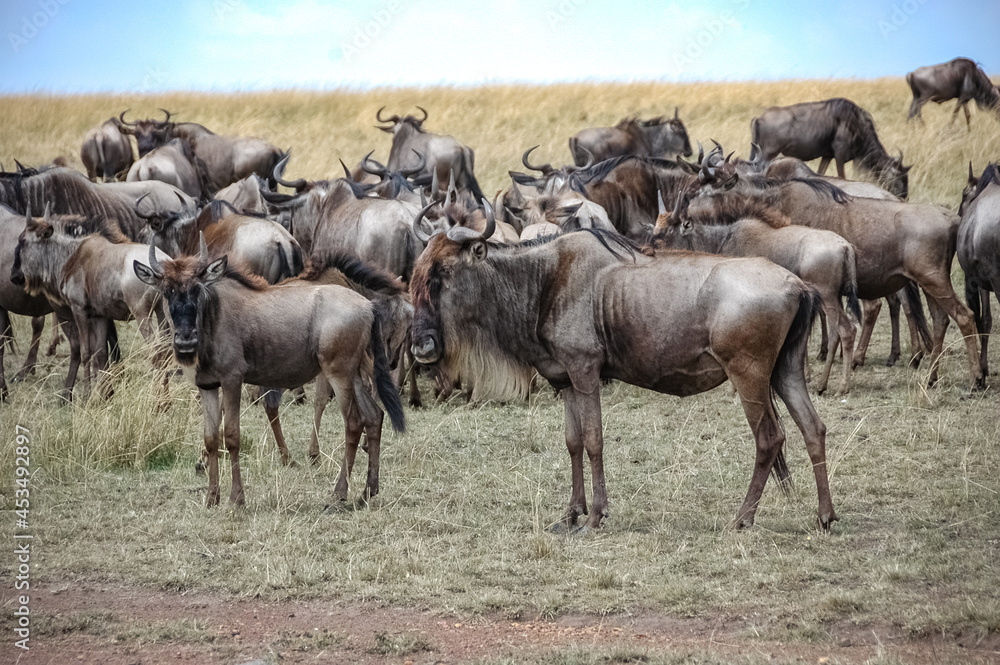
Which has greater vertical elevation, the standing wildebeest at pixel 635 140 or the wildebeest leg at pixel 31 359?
the standing wildebeest at pixel 635 140

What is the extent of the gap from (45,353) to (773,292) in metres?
8.96

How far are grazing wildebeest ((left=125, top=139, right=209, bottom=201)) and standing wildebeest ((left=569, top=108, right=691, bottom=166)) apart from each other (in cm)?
595

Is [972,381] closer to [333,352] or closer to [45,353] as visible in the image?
[333,352]

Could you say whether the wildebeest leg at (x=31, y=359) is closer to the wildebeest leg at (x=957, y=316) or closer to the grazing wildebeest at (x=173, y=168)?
the grazing wildebeest at (x=173, y=168)

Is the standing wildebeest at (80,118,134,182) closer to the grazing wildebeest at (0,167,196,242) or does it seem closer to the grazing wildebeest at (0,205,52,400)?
the grazing wildebeest at (0,167,196,242)

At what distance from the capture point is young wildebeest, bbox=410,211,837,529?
5.36m

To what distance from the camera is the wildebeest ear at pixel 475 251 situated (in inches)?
224

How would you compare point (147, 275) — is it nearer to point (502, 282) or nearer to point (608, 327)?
point (502, 282)

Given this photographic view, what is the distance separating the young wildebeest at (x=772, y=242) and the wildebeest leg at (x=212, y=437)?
3760 mm

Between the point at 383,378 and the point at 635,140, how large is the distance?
40.8 feet

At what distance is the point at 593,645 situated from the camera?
4156 mm

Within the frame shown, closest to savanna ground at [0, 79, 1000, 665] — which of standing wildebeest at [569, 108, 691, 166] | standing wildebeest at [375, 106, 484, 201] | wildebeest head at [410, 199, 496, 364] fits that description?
wildebeest head at [410, 199, 496, 364]

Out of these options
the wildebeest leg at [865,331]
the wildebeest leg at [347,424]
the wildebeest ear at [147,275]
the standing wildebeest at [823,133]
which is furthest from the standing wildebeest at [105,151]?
the wildebeest leg at [347,424]

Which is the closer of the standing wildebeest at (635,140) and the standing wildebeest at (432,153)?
the standing wildebeest at (432,153)
